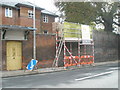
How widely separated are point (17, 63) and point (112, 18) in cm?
2208

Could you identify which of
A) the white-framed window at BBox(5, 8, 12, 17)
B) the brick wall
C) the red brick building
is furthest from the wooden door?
the brick wall

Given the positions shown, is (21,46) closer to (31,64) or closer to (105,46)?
(31,64)

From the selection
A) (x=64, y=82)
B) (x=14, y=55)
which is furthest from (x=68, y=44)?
(x=64, y=82)

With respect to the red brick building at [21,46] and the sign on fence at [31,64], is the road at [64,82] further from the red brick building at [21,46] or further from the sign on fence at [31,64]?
the red brick building at [21,46]

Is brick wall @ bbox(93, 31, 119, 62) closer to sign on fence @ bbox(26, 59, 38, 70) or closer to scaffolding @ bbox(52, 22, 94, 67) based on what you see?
scaffolding @ bbox(52, 22, 94, 67)

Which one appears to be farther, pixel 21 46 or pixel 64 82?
pixel 21 46

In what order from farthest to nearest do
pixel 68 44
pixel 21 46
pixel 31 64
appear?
1. pixel 68 44
2. pixel 21 46
3. pixel 31 64

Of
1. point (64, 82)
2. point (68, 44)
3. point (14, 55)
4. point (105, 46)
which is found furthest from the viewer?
point (105, 46)

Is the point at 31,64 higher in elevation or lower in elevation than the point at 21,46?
lower

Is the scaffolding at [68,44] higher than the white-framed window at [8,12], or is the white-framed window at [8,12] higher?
the white-framed window at [8,12]

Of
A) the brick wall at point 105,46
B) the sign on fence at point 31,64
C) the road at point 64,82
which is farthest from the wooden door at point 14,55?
the brick wall at point 105,46

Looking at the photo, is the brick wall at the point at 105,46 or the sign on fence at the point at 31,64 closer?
the sign on fence at the point at 31,64

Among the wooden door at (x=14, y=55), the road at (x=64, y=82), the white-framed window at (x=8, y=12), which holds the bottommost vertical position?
the road at (x=64, y=82)

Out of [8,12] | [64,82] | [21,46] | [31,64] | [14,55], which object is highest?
[8,12]
